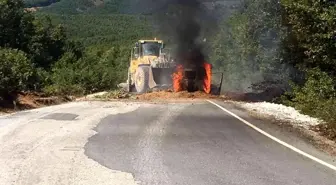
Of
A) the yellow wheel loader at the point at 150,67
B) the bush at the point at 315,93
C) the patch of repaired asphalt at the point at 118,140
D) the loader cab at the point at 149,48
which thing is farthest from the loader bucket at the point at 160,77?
the patch of repaired asphalt at the point at 118,140

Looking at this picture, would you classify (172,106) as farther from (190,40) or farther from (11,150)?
(11,150)

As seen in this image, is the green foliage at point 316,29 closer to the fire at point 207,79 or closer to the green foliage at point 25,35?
the fire at point 207,79

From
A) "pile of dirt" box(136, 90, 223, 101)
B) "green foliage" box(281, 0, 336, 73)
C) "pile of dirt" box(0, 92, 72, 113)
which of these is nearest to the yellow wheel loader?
"pile of dirt" box(136, 90, 223, 101)

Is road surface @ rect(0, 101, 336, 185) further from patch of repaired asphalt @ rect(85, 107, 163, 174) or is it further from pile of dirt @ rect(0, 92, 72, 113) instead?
pile of dirt @ rect(0, 92, 72, 113)

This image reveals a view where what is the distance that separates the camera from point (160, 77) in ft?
88.8

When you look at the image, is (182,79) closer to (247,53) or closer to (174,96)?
(174,96)

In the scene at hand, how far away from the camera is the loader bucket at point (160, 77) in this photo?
26625 millimetres

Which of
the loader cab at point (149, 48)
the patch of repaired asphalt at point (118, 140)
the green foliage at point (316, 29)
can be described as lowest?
the patch of repaired asphalt at point (118, 140)

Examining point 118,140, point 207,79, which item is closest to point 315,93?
point 207,79

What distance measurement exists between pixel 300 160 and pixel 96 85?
30.3 m

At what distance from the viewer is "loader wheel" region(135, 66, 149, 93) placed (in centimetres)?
2750

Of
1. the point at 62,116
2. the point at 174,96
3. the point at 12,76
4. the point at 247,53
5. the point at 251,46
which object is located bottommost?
the point at 174,96

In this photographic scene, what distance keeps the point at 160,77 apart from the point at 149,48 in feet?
8.98

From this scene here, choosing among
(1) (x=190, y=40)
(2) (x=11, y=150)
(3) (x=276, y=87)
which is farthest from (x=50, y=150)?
(3) (x=276, y=87)
